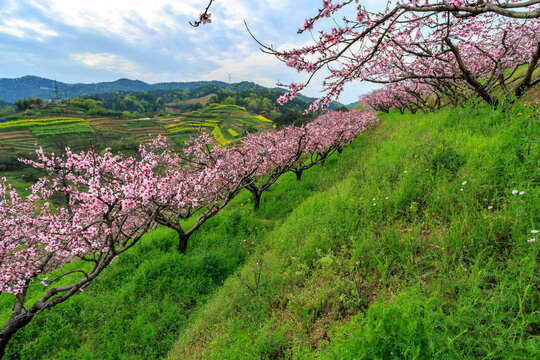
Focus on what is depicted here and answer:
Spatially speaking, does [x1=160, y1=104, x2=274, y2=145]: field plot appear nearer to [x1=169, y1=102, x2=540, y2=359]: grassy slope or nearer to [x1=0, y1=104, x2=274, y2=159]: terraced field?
[x1=0, y1=104, x2=274, y2=159]: terraced field

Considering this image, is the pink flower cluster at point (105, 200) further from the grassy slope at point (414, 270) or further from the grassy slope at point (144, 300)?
the grassy slope at point (414, 270)

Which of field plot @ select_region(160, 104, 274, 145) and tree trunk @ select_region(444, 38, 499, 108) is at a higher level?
field plot @ select_region(160, 104, 274, 145)

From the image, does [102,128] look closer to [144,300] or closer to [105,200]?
[144,300]

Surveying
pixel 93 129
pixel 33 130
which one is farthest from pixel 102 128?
pixel 33 130

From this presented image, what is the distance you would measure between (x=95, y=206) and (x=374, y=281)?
6.68m

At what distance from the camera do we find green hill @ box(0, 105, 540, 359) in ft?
7.89

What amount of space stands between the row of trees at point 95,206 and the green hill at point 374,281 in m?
1.37

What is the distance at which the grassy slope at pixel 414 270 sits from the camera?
2330 mm

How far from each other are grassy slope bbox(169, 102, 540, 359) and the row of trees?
10.3 ft

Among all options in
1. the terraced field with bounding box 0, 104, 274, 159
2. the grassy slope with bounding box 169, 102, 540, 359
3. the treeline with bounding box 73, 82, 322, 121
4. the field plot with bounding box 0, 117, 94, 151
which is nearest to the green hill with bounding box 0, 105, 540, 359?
the grassy slope with bounding box 169, 102, 540, 359

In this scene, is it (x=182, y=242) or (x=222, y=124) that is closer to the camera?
(x=182, y=242)

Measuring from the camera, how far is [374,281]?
365cm

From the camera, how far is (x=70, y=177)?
7.24 meters

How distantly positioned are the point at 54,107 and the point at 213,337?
136m
